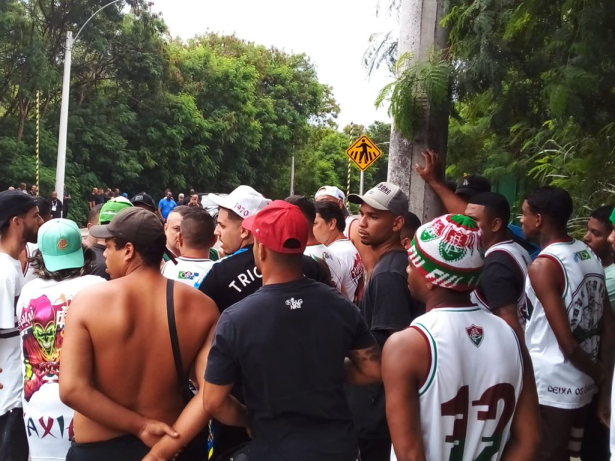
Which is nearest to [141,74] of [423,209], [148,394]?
[423,209]

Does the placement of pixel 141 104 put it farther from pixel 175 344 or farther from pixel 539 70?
pixel 175 344

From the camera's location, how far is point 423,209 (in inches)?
237

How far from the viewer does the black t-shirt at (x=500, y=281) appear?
14.4ft

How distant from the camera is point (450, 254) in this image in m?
2.79

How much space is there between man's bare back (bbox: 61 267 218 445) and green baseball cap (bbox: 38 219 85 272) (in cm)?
70

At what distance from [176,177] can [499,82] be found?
3679cm

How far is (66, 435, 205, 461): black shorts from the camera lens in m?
3.35

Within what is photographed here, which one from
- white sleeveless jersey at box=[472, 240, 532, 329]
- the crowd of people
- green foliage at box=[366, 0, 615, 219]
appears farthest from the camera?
green foliage at box=[366, 0, 615, 219]

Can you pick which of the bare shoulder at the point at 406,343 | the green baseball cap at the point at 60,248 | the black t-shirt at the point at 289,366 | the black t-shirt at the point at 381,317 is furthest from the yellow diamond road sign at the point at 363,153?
the bare shoulder at the point at 406,343

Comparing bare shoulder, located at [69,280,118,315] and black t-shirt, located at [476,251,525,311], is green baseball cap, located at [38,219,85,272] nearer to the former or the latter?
bare shoulder, located at [69,280,118,315]

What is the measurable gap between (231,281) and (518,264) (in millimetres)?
1835

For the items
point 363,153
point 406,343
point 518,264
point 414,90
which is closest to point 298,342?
point 406,343

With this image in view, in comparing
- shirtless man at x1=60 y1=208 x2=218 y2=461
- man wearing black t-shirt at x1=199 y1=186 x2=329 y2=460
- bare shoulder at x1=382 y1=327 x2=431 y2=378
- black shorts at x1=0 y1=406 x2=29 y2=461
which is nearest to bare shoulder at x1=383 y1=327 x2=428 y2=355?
bare shoulder at x1=382 y1=327 x2=431 y2=378

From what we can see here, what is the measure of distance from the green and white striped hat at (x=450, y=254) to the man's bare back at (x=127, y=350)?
117cm
